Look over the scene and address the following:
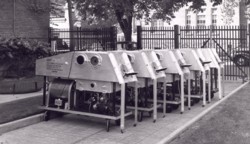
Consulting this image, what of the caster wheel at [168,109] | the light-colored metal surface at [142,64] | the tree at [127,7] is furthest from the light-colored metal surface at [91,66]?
the tree at [127,7]

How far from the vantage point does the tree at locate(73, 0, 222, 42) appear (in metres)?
14.5

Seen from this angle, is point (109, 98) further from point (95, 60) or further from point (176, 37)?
point (176, 37)

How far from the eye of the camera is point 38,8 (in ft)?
46.8

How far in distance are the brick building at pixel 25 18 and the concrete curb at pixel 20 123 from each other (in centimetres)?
552

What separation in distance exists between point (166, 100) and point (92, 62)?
9.50ft

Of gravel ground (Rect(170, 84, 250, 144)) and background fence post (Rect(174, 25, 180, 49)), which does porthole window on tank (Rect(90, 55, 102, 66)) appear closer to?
gravel ground (Rect(170, 84, 250, 144))

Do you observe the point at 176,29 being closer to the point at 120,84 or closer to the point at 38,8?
the point at 38,8

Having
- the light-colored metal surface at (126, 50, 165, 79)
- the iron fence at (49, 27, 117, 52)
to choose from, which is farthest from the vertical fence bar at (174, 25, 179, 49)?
the light-colored metal surface at (126, 50, 165, 79)

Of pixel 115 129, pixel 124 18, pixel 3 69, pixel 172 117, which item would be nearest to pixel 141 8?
pixel 124 18

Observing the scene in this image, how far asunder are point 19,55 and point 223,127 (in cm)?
711

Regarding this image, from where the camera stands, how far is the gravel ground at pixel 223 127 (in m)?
6.76

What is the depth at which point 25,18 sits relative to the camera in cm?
1389

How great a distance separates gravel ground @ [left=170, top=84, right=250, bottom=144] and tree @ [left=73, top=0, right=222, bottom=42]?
6153 mm

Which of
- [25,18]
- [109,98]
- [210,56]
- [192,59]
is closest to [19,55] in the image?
[25,18]
